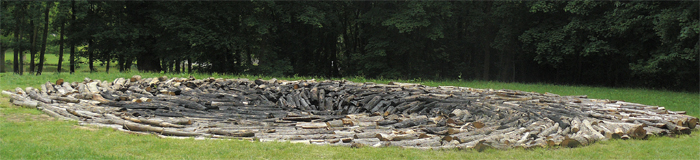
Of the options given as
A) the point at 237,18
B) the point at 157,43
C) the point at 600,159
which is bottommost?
the point at 600,159

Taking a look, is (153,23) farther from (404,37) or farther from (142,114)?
(142,114)

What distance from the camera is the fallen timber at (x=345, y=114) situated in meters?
7.82

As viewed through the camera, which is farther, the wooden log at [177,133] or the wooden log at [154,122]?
the wooden log at [154,122]

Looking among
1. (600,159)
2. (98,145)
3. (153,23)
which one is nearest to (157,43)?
(153,23)

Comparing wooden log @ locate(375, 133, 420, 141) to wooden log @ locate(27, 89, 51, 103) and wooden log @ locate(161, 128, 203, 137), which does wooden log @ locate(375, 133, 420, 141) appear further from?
wooden log @ locate(27, 89, 51, 103)

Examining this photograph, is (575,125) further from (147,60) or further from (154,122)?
(147,60)

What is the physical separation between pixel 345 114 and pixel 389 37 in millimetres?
18272

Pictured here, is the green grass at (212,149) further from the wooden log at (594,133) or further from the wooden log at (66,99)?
the wooden log at (66,99)

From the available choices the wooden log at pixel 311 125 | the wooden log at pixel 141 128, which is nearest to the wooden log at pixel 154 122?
the wooden log at pixel 141 128

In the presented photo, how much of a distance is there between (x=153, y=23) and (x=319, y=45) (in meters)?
11.6

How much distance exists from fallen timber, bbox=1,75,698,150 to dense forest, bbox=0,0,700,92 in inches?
482

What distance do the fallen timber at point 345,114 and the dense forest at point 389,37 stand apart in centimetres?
1224

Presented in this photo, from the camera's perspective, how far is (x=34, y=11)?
28.6 m

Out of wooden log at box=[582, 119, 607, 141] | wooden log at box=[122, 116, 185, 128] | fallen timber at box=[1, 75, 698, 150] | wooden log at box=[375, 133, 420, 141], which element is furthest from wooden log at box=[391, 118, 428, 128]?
wooden log at box=[122, 116, 185, 128]
